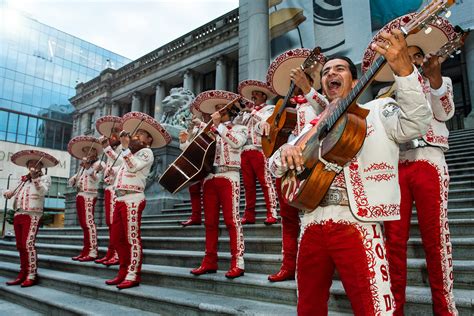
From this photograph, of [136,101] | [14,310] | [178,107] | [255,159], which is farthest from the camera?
[136,101]

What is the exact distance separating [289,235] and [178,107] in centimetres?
759

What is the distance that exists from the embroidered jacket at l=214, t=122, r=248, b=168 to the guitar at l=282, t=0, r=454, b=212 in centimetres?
259

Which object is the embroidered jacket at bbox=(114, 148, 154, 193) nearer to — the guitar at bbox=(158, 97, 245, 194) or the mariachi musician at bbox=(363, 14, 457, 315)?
the guitar at bbox=(158, 97, 245, 194)

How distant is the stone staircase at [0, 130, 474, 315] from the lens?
11.2 feet

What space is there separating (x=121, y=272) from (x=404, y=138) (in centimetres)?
419

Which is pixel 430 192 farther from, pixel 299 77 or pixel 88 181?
pixel 88 181

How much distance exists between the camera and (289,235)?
13.1ft

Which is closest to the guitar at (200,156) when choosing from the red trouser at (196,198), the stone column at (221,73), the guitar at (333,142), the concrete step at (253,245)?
the concrete step at (253,245)

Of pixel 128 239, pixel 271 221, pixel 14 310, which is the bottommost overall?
pixel 14 310

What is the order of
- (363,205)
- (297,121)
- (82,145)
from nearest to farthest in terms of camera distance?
1. (363,205)
2. (297,121)
3. (82,145)

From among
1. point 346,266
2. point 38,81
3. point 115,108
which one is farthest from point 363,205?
point 38,81

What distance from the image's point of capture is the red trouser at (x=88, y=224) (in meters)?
6.77

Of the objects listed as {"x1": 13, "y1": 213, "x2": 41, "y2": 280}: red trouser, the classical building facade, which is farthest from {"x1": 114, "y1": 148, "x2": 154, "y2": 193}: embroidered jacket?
the classical building facade

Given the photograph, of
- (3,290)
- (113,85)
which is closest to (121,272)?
(3,290)
